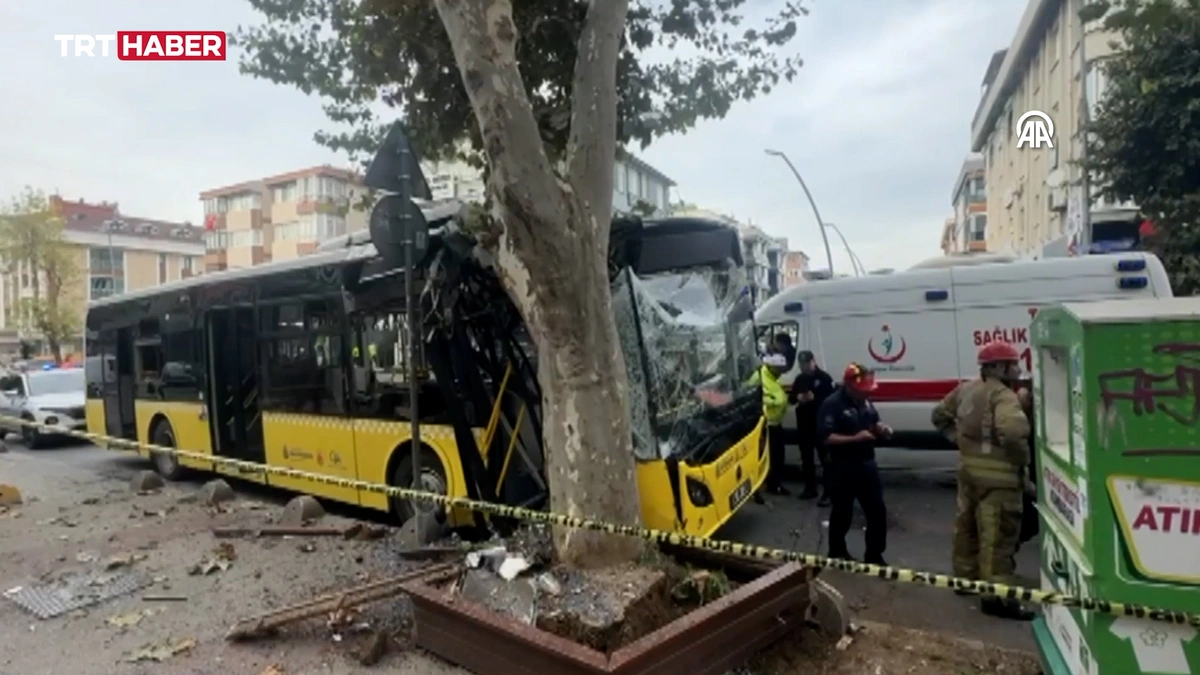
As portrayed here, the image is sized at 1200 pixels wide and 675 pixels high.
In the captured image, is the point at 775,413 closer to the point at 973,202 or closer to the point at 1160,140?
the point at 1160,140

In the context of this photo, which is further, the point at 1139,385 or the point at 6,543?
the point at 6,543

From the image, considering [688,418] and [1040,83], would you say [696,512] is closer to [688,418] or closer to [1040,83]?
[688,418]

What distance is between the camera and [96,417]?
44.1ft

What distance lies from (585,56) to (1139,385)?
11.6 feet

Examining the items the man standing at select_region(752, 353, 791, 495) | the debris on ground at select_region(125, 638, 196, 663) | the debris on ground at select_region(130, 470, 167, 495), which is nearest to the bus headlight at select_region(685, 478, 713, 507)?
the man standing at select_region(752, 353, 791, 495)

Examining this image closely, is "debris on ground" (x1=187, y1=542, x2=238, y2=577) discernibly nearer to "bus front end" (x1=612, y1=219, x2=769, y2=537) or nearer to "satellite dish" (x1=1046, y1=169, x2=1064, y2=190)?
"bus front end" (x1=612, y1=219, x2=769, y2=537)

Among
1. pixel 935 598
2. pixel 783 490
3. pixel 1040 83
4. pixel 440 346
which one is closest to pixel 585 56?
pixel 440 346

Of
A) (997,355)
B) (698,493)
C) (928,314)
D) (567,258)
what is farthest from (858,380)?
(928,314)

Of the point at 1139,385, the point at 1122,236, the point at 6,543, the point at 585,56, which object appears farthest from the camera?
the point at 1122,236

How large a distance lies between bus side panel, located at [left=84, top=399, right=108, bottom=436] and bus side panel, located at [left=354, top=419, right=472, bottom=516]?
7.62 meters

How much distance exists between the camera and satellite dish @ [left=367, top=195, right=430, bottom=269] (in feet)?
19.4

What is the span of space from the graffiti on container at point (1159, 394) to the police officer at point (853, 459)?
3.31 meters

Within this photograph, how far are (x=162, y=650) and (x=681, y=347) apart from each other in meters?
4.25

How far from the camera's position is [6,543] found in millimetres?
7535
